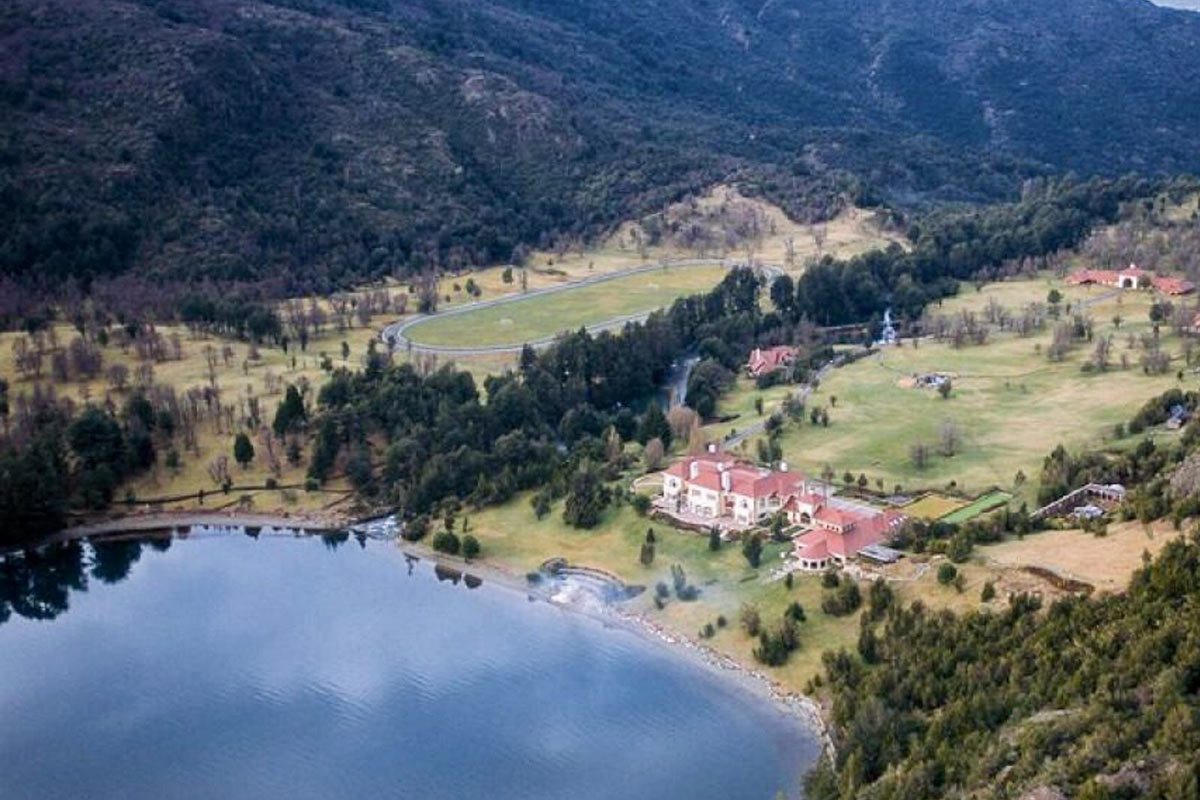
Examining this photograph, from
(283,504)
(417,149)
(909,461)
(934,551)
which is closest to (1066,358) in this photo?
(909,461)

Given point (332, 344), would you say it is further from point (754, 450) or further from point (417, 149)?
point (417, 149)

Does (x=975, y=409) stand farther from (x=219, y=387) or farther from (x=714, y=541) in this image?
(x=219, y=387)

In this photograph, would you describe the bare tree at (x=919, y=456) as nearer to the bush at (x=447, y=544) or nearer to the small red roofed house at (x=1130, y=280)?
the bush at (x=447, y=544)

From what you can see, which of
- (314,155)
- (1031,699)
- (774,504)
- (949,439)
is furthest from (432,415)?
(314,155)

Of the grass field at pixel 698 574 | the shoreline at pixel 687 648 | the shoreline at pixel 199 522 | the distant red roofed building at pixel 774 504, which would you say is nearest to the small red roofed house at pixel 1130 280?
the distant red roofed building at pixel 774 504

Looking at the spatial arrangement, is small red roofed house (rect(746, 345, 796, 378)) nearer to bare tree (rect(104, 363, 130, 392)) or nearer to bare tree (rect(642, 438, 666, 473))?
bare tree (rect(642, 438, 666, 473))

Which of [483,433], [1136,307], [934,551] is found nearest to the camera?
[934,551]

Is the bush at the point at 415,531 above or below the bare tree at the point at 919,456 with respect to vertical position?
below

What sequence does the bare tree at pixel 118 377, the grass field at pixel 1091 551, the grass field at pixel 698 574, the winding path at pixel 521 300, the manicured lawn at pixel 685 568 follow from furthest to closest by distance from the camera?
the winding path at pixel 521 300 → the bare tree at pixel 118 377 → the manicured lawn at pixel 685 568 → the grass field at pixel 698 574 → the grass field at pixel 1091 551
